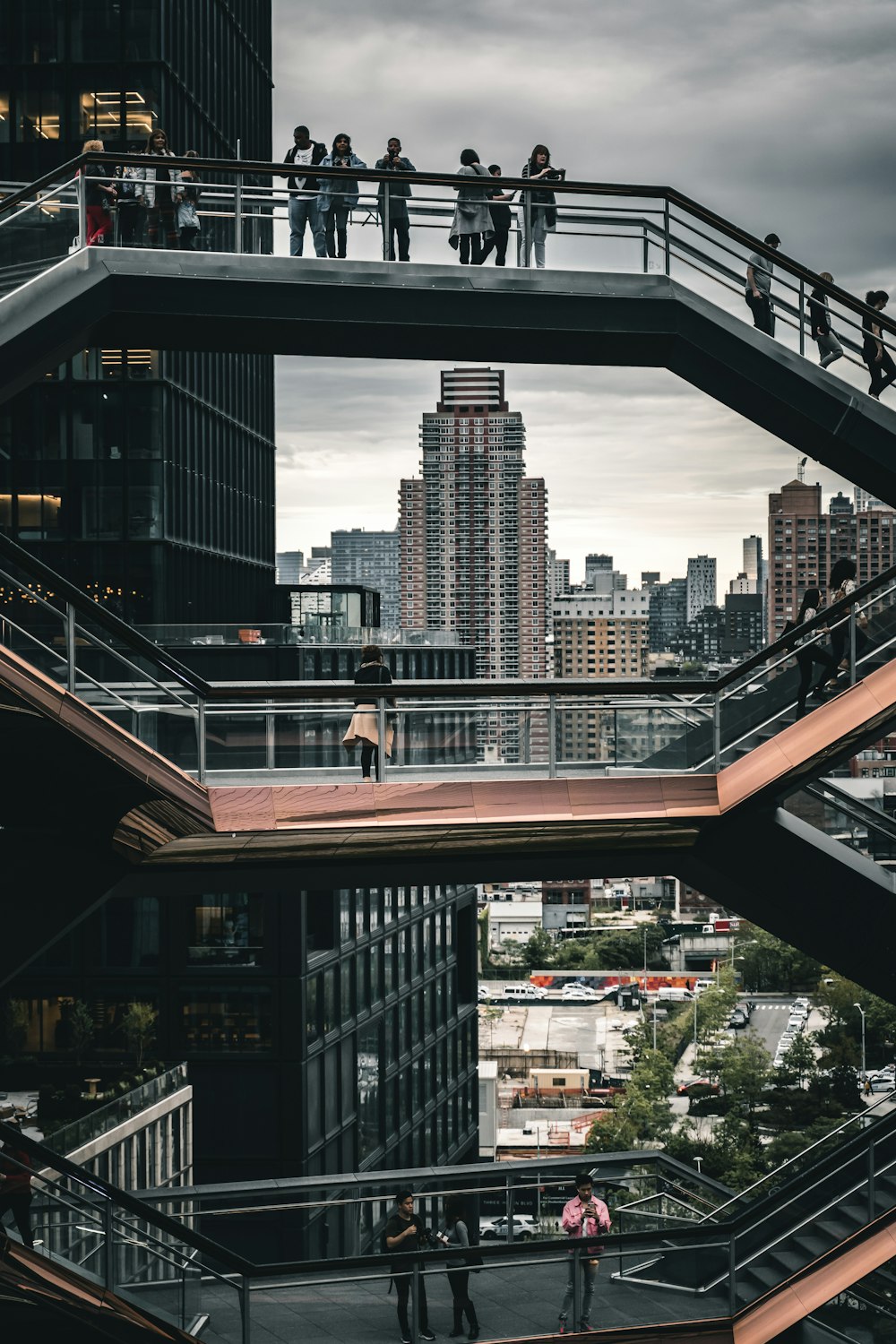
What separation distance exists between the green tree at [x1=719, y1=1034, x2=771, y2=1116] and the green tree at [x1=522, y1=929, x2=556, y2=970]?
55574 millimetres

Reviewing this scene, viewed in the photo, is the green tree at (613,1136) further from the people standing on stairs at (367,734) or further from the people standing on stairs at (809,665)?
the people standing on stairs at (367,734)

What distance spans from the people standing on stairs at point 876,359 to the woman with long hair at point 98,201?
762 cm

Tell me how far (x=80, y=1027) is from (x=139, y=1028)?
1.66m

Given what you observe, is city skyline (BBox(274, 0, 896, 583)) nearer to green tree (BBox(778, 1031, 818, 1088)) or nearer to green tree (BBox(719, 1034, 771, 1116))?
green tree (BBox(778, 1031, 818, 1088))

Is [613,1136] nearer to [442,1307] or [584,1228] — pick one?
[584,1228]

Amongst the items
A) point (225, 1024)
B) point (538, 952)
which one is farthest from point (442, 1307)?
point (538, 952)

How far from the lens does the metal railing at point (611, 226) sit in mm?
14422

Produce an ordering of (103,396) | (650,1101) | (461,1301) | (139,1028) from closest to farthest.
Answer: (461,1301), (139,1028), (103,396), (650,1101)

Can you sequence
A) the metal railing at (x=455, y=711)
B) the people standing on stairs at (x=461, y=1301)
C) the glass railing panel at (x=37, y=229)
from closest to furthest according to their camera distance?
the metal railing at (x=455, y=711)
the people standing on stairs at (x=461, y=1301)
the glass railing panel at (x=37, y=229)

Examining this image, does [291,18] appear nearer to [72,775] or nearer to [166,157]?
[166,157]

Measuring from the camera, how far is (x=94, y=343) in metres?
14.9

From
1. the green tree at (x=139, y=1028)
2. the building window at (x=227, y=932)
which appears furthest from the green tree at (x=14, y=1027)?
the building window at (x=227, y=932)

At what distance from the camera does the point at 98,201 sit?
45.6ft

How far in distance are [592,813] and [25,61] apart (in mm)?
33563
